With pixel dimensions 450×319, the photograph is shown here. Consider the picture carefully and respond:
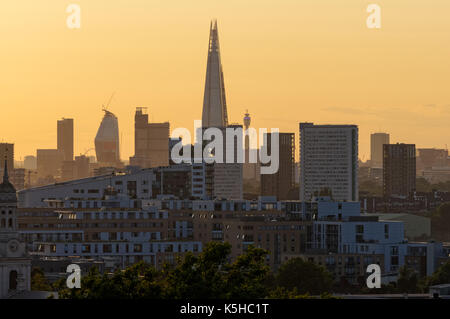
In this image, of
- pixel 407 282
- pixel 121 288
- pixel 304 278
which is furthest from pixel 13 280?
pixel 407 282

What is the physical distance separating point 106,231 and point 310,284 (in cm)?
3790

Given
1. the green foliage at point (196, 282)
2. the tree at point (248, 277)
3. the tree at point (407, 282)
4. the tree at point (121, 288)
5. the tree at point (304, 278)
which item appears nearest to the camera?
the tree at point (248, 277)

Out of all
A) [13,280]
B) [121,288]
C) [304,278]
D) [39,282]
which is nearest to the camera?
[121,288]

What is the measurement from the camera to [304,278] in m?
148

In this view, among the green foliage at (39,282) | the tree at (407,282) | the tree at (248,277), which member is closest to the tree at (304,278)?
the tree at (407,282)

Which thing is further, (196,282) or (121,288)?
(121,288)

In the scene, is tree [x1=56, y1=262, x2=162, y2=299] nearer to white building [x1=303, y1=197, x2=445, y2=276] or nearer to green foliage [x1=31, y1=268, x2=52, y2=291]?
green foliage [x1=31, y1=268, x2=52, y2=291]

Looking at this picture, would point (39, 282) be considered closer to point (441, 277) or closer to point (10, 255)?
point (10, 255)

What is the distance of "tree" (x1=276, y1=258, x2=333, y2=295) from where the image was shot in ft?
474

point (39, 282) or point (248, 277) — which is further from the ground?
point (248, 277)

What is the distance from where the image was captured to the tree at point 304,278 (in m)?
145

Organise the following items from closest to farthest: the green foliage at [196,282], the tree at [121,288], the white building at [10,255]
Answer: the green foliage at [196,282] < the tree at [121,288] < the white building at [10,255]

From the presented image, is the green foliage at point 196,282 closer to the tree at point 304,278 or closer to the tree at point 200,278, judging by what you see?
the tree at point 200,278
